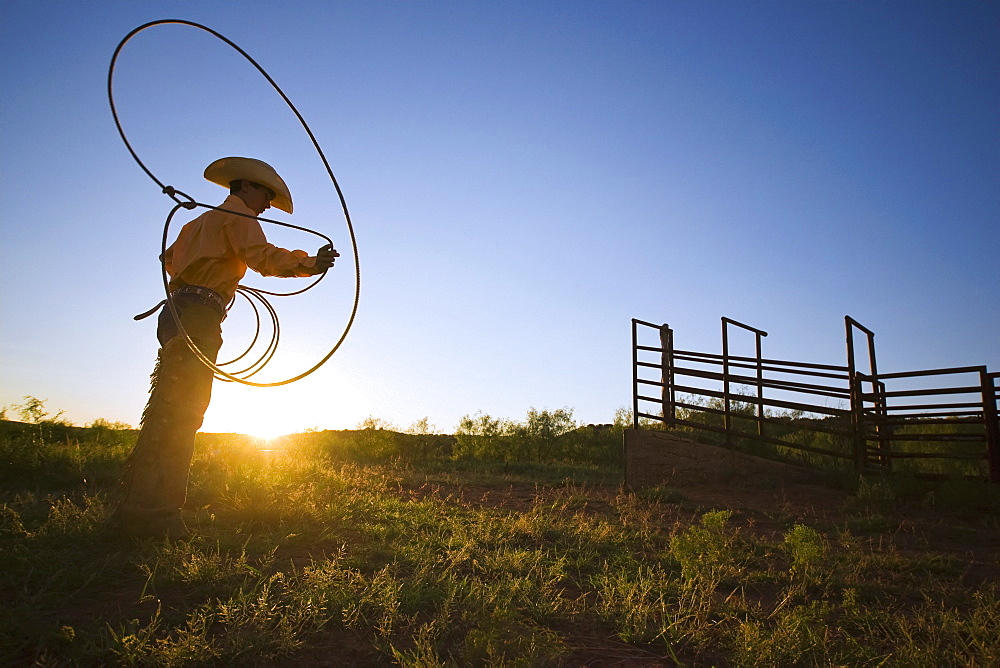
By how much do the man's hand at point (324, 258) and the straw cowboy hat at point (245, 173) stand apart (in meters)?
0.88

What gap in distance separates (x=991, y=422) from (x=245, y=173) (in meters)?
10.00

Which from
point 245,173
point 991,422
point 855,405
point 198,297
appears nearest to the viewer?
point 198,297

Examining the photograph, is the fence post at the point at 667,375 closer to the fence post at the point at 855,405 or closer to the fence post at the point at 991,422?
the fence post at the point at 855,405

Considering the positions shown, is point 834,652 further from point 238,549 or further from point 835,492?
point 835,492

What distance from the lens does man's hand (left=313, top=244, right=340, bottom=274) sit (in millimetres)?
4211

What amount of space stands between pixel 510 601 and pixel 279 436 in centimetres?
1314

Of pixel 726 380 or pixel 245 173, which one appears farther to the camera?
pixel 726 380

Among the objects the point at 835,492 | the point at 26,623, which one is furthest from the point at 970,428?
the point at 26,623

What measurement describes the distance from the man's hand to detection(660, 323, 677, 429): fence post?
8.07 metres

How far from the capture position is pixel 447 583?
11.3 feet

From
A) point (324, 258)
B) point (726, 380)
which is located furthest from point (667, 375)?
point (324, 258)

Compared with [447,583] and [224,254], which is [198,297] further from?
[447,583]

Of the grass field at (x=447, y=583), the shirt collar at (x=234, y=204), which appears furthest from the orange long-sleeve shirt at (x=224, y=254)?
the grass field at (x=447, y=583)

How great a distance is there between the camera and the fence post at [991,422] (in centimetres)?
829
